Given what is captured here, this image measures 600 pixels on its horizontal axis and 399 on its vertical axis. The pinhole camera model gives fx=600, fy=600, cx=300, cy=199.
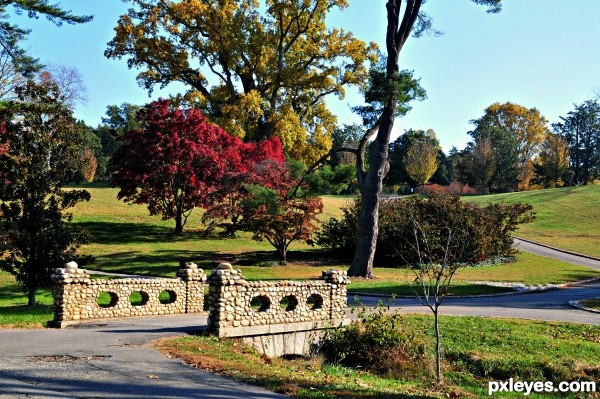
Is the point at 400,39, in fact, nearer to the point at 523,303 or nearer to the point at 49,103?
the point at 523,303

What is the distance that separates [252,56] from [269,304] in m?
29.5

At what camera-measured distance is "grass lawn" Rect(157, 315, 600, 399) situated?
9391 mm

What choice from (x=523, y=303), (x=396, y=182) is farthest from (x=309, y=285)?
(x=396, y=182)

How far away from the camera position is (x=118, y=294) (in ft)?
51.2

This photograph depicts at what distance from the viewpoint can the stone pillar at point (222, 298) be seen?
1275 cm

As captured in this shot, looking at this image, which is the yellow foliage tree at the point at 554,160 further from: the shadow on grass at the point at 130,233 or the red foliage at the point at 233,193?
the shadow on grass at the point at 130,233

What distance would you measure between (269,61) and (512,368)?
104 feet

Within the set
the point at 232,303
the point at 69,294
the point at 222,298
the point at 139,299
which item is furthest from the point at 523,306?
the point at 69,294

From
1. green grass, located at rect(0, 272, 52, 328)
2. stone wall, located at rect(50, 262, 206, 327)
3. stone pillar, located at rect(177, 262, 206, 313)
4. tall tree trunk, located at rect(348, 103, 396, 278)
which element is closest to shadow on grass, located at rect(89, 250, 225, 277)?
green grass, located at rect(0, 272, 52, 328)

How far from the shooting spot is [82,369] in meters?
9.02

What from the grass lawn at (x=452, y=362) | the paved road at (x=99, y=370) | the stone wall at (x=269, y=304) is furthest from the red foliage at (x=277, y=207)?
the paved road at (x=99, y=370)

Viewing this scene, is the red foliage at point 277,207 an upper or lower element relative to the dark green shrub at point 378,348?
upper

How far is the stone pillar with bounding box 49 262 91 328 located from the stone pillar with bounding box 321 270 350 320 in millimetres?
6036

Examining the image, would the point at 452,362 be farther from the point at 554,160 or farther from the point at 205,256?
the point at 554,160
